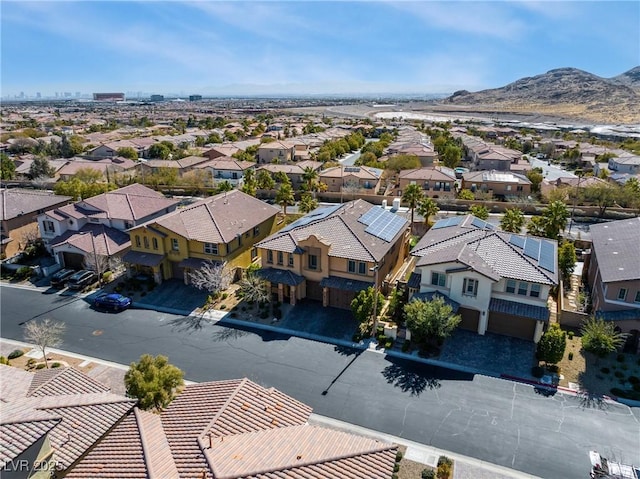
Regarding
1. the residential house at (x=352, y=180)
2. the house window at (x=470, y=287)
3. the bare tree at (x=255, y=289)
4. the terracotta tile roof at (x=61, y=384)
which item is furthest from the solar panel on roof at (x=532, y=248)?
the residential house at (x=352, y=180)

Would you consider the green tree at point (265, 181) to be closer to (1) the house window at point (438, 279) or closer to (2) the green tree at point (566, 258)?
(1) the house window at point (438, 279)

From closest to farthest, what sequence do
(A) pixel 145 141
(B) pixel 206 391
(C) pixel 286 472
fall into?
(C) pixel 286 472 → (B) pixel 206 391 → (A) pixel 145 141

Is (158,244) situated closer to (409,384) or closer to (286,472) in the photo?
(409,384)

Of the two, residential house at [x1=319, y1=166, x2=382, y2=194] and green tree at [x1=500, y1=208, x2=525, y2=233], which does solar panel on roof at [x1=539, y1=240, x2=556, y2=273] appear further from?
residential house at [x1=319, y1=166, x2=382, y2=194]

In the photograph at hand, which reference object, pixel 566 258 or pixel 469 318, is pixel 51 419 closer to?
pixel 469 318

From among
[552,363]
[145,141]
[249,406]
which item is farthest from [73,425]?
[145,141]

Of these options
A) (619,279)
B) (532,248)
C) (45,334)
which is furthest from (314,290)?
(619,279)
